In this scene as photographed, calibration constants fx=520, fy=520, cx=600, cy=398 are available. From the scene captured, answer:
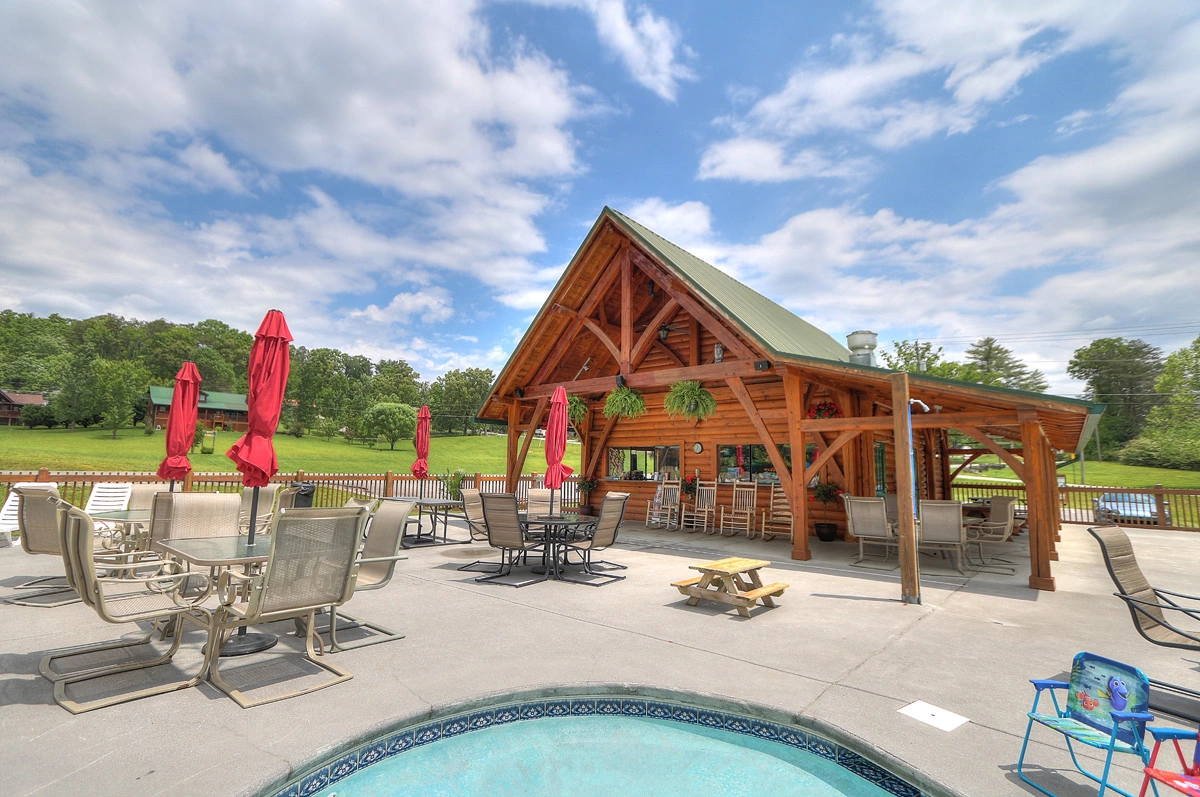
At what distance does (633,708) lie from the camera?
312 cm

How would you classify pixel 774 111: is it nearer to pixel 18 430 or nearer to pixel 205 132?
pixel 205 132

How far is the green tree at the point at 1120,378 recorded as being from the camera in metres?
45.9

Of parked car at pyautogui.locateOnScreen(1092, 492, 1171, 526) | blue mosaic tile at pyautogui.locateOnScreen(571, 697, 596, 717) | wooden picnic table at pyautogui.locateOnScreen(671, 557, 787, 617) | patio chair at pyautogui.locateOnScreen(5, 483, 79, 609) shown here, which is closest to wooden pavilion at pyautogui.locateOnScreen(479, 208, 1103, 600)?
wooden picnic table at pyautogui.locateOnScreen(671, 557, 787, 617)

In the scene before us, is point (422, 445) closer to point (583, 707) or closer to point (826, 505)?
point (826, 505)

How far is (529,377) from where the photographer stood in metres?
12.6

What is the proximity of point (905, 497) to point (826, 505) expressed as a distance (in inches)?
205

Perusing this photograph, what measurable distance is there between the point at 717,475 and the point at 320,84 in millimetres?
10631

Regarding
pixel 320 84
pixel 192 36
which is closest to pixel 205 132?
pixel 192 36

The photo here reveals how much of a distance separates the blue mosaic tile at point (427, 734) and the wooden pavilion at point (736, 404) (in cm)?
500

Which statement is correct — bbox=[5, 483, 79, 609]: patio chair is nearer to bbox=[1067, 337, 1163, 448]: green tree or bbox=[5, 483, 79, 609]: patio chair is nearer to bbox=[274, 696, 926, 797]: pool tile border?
bbox=[274, 696, 926, 797]: pool tile border

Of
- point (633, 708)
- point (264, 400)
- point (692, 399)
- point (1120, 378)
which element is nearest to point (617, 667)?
point (633, 708)

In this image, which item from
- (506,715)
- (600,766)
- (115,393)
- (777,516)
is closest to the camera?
(600,766)

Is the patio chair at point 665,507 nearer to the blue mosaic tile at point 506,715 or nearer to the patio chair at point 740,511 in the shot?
the patio chair at point 740,511

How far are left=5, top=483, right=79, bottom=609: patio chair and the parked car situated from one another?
840 inches
